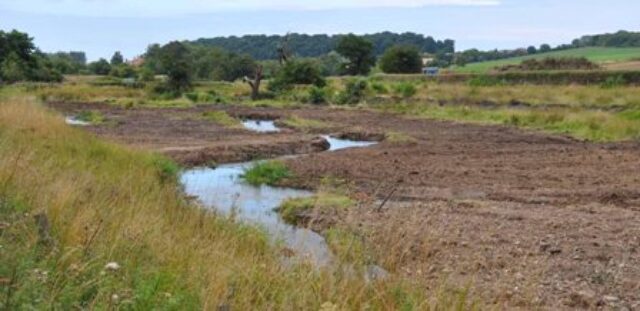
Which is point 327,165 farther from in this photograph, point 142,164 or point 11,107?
point 11,107

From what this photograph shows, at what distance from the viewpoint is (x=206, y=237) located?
26.9ft

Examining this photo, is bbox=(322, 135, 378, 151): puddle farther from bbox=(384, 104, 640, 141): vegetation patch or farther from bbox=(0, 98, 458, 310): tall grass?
bbox=(0, 98, 458, 310): tall grass

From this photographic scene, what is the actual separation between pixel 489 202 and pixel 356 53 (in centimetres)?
7259

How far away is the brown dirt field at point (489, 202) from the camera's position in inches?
353

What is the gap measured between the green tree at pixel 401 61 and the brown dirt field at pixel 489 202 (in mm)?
54726

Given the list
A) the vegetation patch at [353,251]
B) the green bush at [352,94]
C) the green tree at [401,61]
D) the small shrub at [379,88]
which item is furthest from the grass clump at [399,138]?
the green tree at [401,61]

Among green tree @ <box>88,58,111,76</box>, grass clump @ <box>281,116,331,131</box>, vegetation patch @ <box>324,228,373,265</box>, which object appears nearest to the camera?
vegetation patch @ <box>324,228,373,265</box>

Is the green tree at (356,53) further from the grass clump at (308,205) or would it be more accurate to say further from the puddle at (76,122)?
the grass clump at (308,205)

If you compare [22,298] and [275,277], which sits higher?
[22,298]

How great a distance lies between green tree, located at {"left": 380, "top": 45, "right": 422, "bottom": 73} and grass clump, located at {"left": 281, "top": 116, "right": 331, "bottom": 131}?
50.4m

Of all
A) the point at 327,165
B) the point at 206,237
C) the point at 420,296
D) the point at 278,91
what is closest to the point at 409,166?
the point at 327,165

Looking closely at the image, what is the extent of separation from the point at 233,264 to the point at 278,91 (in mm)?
55465

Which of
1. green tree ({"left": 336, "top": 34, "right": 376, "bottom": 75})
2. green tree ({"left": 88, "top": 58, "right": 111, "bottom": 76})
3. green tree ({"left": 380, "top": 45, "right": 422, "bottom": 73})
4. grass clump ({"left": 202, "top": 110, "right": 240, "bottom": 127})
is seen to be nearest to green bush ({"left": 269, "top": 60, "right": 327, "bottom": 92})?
green tree ({"left": 336, "top": 34, "right": 376, "bottom": 75})

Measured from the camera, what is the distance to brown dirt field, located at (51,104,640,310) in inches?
353
